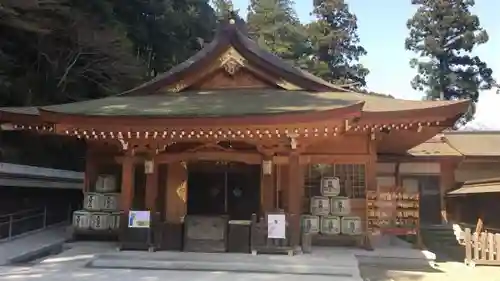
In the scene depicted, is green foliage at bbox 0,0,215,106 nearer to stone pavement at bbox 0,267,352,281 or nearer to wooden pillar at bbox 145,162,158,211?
wooden pillar at bbox 145,162,158,211

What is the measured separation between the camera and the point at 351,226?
1185 centimetres

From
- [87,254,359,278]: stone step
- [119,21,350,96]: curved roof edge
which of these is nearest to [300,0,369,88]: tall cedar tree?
[119,21,350,96]: curved roof edge

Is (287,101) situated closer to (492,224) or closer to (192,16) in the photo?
Answer: (492,224)

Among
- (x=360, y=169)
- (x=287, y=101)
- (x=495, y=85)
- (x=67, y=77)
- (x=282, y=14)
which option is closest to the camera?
(x=287, y=101)

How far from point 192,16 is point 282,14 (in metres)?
19.3

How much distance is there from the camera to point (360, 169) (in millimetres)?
12836

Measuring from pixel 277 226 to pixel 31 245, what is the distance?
5936 millimetres

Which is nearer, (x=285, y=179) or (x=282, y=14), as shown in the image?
(x=285, y=179)

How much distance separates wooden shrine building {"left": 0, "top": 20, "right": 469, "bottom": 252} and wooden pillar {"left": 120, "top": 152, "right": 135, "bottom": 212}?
23 millimetres

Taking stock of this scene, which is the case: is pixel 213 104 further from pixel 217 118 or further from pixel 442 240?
pixel 442 240

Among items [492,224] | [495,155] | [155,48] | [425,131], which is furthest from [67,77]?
[495,155]

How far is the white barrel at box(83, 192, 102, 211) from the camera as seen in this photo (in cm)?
1260

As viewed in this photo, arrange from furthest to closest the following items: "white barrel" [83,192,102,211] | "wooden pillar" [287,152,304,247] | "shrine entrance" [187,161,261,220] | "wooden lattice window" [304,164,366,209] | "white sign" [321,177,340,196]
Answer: "shrine entrance" [187,161,261,220] → "wooden lattice window" [304,164,366,209] → "white barrel" [83,192,102,211] → "white sign" [321,177,340,196] → "wooden pillar" [287,152,304,247]

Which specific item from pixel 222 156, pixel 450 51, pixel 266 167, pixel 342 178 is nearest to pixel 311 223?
pixel 342 178
